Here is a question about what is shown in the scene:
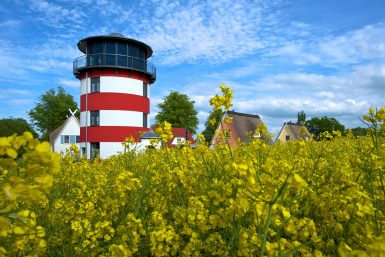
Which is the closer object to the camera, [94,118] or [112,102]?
[112,102]

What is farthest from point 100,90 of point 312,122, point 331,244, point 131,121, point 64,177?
point 312,122

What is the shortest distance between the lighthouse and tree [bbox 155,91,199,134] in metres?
19.6

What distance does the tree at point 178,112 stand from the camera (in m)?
43.2

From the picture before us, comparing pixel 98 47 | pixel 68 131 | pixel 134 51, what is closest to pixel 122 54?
pixel 134 51

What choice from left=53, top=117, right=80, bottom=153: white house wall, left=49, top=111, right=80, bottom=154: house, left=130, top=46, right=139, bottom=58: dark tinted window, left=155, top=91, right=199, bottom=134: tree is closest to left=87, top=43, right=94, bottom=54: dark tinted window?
left=130, top=46, right=139, bottom=58: dark tinted window

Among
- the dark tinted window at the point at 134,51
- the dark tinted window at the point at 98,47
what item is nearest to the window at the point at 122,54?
the dark tinted window at the point at 134,51

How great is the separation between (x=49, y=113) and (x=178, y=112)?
21586 millimetres

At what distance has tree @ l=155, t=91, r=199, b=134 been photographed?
1703 inches

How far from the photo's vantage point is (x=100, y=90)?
22.2 meters

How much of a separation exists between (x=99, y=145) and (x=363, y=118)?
20792 mm

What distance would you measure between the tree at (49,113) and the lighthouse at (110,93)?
27.9 m

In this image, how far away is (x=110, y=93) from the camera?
2209 centimetres

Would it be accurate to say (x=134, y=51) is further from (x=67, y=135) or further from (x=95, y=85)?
(x=67, y=135)

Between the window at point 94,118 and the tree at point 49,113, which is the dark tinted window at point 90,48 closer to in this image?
the window at point 94,118
